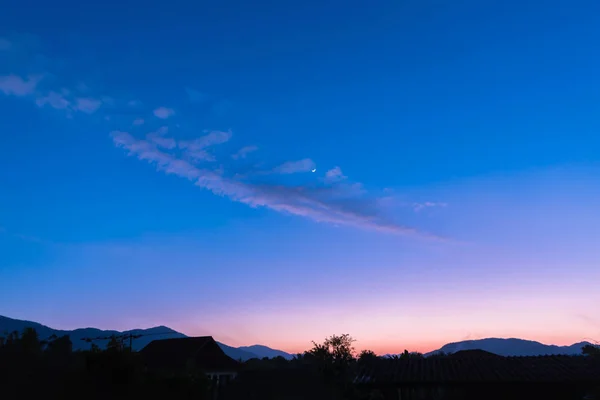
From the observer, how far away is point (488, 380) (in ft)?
100

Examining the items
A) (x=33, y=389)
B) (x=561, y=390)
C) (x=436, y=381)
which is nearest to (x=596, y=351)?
(x=561, y=390)

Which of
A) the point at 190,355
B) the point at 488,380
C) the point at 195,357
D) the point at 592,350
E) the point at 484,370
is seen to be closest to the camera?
the point at 488,380

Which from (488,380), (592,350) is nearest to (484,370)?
(488,380)

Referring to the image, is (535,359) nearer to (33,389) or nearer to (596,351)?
(596,351)

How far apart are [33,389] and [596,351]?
3879cm

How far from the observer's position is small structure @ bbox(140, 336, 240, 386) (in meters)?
60.6

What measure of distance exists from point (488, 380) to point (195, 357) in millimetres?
40337

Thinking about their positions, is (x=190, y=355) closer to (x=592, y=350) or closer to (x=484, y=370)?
(x=484, y=370)

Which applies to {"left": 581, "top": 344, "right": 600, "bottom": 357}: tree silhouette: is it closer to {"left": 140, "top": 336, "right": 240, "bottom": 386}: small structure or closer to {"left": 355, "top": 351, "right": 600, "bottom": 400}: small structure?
{"left": 355, "top": 351, "right": 600, "bottom": 400}: small structure

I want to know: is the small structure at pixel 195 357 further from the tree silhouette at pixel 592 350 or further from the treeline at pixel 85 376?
the tree silhouette at pixel 592 350

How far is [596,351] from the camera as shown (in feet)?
126

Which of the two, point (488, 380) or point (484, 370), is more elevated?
point (484, 370)

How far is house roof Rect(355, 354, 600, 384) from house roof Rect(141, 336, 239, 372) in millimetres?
31383

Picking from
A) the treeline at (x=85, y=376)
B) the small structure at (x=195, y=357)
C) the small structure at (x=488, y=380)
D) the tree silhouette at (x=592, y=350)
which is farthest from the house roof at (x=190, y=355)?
the tree silhouette at (x=592, y=350)
